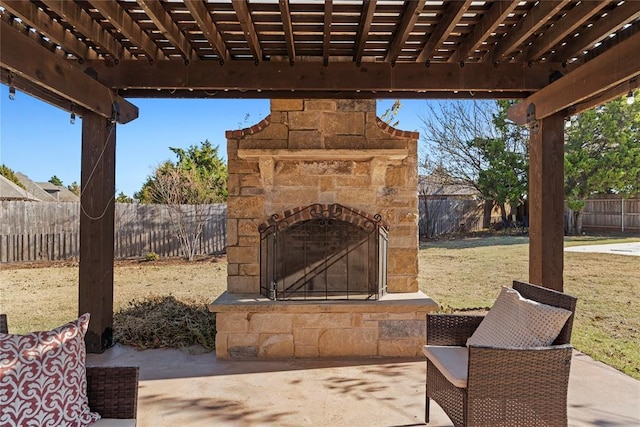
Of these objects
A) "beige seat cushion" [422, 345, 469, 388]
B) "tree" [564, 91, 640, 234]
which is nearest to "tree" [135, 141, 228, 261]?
"beige seat cushion" [422, 345, 469, 388]

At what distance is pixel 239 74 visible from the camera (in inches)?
152

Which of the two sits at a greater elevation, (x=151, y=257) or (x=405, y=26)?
(x=405, y=26)

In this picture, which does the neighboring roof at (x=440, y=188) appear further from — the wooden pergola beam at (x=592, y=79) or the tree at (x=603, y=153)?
the wooden pergola beam at (x=592, y=79)

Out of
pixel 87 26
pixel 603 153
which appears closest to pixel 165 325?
pixel 87 26

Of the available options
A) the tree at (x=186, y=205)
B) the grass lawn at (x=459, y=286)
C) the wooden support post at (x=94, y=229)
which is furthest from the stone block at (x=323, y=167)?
the tree at (x=186, y=205)

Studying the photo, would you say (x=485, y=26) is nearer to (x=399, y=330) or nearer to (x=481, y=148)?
(x=399, y=330)

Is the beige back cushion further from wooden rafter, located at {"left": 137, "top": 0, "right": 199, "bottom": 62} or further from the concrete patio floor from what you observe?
wooden rafter, located at {"left": 137, "top": 0, "right": 199, "bottom": 62}

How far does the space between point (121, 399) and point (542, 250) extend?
140 inches

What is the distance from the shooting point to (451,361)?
→ 7.97 ft

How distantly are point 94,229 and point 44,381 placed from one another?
256cm

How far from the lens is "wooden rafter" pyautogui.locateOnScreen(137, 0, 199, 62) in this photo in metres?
2.81

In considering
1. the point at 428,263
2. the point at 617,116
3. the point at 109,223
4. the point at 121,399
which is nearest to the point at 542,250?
the point at 121,399

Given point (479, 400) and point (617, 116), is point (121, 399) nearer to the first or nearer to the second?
point (479, 400)

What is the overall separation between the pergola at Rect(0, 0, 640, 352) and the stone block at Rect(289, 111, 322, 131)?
6.8 inches
